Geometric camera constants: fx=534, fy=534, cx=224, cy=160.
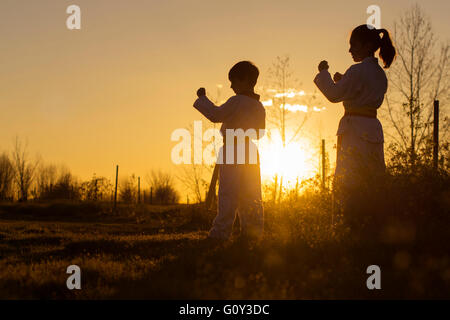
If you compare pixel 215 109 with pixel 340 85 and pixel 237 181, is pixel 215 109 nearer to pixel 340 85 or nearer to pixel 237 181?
pixel 237 181

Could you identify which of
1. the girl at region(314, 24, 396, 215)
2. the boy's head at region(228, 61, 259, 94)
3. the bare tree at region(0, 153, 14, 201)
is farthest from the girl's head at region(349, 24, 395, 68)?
the bare tree at region(0, 153, 14, 201)

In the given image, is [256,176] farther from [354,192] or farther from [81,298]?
[81,298]

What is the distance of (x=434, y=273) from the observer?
4.95 m

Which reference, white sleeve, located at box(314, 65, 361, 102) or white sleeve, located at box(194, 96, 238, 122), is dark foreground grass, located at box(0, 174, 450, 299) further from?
white sleeve, located at box(194, 96, 238, 122)

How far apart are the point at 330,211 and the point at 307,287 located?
2.94 meters

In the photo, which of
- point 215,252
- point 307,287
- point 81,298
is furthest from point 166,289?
point 215,252

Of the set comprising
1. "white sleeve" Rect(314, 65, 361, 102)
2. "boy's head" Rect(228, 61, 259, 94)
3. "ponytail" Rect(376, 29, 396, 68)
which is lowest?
"white sleeve" Rect(314, 65, 361, 102)

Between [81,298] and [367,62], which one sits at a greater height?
[367,62]

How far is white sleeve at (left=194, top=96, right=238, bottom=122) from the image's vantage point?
7.02 m

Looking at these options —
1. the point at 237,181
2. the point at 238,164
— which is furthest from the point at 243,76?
the point at 237,181

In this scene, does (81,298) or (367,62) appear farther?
(367,62)

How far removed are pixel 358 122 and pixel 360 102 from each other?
265mm

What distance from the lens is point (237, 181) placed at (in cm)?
708

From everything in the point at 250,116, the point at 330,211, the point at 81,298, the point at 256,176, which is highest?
the point at 250,116
